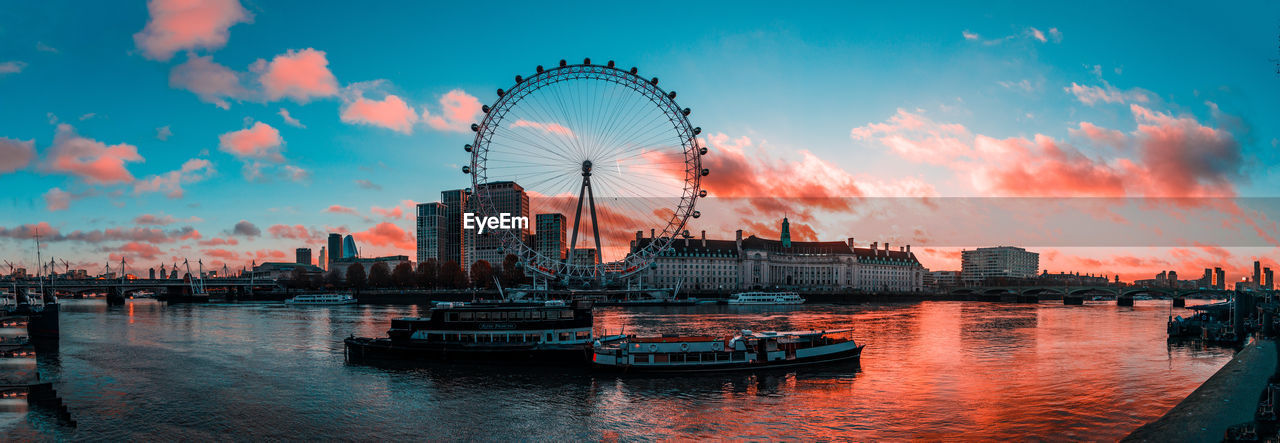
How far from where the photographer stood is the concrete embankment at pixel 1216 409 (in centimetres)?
2061

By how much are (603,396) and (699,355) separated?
25.3 ft

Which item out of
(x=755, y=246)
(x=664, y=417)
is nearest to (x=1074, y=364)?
(x=664, y=417)

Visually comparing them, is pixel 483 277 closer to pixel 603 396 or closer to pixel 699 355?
pixel 699 355

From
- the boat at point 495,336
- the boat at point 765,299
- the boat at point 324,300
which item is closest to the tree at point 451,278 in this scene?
the boat at point 324,300

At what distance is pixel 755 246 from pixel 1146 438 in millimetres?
170825

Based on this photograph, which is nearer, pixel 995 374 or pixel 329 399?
pixel 329 399

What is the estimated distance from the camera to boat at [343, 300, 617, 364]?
4278 centimetres

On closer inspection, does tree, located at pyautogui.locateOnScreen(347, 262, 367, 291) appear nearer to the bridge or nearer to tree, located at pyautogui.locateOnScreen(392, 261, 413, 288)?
tree, located at pyautogui.locateOnScreen(392, 261, 413, 288)

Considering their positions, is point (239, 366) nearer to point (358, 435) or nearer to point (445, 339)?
point (445, 339)

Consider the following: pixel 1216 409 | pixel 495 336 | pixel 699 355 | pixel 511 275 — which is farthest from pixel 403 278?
pixel 1216 409

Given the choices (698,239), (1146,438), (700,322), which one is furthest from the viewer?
(698,239)

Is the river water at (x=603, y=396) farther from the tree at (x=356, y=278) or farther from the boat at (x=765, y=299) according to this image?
the tree at (x=356, y=278)

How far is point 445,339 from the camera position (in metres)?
44.6

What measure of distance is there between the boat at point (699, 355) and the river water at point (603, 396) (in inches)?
35.3
